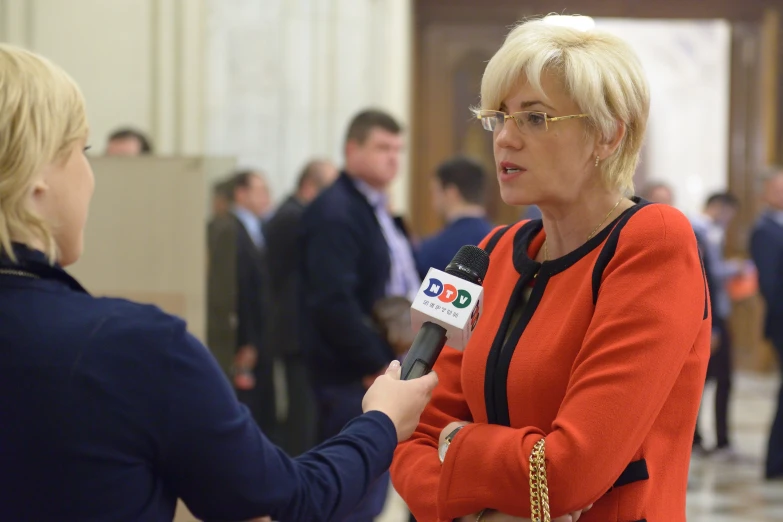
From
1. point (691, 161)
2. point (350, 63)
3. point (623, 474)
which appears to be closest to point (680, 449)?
point (623, 474)

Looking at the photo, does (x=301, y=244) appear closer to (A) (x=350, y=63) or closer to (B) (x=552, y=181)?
(B) (x=552, y=181)

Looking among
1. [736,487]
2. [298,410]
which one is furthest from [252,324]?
[736,487]

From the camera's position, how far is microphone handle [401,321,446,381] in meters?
1.94

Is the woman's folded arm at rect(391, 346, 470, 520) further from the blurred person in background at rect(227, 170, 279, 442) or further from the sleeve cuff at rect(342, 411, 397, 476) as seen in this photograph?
the blurred person in background at rect(227, 170, 279, 442)

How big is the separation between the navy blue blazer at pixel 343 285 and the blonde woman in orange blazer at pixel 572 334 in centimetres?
246

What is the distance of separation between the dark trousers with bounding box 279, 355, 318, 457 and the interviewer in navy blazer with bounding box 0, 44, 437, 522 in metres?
5.24

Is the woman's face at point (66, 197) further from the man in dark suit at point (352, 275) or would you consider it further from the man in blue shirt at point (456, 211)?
the man in blue shirt at point (456, 211)

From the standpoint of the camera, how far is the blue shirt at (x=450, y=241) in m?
5.32

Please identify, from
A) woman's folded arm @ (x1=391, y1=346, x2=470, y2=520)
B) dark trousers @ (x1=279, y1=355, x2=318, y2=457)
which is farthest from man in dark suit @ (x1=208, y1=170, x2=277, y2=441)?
woman's folded arm @ (x1=391, y1=346, x2=470, y2=520)

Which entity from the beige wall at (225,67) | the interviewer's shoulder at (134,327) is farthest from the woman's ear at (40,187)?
the beige wall at (225,67)

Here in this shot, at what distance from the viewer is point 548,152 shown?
2104 millimetres

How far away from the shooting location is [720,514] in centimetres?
663

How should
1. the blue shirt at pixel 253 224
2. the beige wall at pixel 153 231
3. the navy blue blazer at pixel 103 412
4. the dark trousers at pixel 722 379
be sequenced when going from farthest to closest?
the dark trousers at pixel 722 379
the blue shirt at pixel 253 224
the beige wall at pixel 153 231
the navy blue blazer at pixel 103 412

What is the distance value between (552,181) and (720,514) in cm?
512
